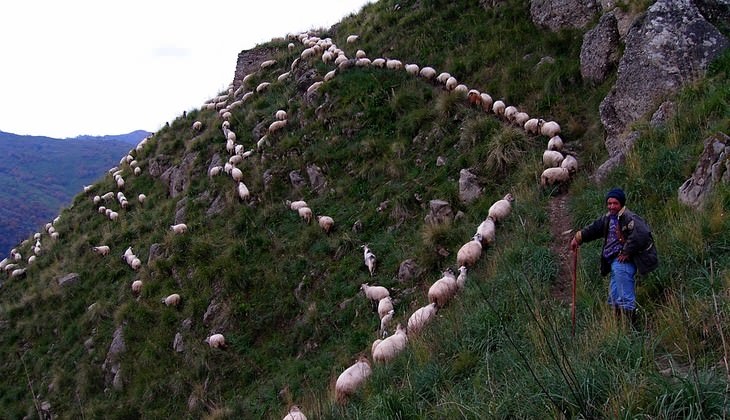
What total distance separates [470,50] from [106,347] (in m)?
11.0

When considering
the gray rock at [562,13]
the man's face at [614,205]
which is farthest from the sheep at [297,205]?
the man's face at [614,205]

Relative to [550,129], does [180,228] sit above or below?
below

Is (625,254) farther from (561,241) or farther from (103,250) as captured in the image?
(103,250)

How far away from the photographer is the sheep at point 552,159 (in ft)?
28.2

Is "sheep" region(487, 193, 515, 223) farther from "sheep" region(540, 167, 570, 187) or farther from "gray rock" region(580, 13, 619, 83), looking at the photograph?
"gray rock" region(580, 13, 619, 83)

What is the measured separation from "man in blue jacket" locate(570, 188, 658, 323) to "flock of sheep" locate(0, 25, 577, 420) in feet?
7.64

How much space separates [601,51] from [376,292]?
656 centimetres

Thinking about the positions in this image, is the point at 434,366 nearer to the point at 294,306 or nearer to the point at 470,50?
the point at 294,306

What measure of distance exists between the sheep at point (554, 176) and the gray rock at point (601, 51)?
10.4 ft

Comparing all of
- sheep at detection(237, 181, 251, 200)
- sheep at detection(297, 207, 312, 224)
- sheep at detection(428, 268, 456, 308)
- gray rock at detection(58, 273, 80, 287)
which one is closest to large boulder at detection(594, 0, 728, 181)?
sheep at detection(428, 268, 456, 308)

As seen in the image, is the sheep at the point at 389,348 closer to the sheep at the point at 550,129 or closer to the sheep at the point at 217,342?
the sheep at the point at 217,342

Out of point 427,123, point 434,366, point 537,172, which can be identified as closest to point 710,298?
point 434,366

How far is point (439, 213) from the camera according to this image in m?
9.03

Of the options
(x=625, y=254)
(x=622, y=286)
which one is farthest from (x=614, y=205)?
(x=622, y=286)
